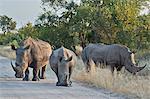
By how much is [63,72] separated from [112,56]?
5.74 m

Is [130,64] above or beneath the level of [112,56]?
beneath

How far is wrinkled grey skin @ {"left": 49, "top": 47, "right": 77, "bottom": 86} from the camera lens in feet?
51.5

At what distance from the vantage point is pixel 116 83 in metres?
15.7

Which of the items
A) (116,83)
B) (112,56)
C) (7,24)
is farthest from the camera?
(7,24)

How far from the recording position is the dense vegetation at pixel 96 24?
3036cm

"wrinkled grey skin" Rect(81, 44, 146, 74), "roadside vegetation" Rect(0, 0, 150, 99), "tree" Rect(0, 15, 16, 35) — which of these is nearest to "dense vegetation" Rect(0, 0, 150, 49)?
"roadside vegetation" Rect(0, 0, 150, 99)

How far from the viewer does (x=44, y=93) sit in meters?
13.1

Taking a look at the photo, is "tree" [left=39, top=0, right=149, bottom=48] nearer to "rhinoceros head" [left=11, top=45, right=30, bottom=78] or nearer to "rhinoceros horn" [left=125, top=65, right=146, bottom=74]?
"rhinoceros horn" [left=125, top=65, right=146, bottom=74]

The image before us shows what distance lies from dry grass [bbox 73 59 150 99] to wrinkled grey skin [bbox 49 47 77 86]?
1128mm

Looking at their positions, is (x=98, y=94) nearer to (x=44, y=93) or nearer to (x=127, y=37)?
(x=44, y=93)

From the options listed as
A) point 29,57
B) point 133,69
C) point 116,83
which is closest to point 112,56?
point 133,69

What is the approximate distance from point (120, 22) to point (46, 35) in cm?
772

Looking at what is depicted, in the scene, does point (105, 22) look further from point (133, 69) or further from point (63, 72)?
point (63, 72)

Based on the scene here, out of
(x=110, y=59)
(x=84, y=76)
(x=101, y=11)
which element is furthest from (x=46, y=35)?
(x=84, y=76)
